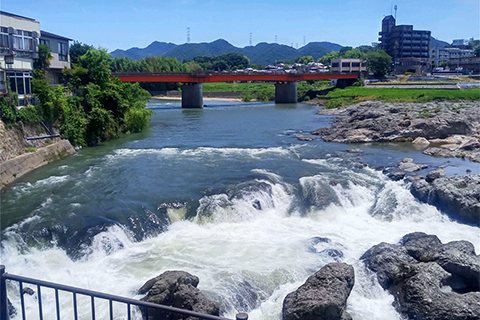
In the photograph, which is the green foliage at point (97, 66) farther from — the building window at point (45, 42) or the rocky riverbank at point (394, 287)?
the rocky riverbank at point (394, 287)

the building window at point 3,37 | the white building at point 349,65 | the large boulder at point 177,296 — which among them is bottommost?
the large boulder at point 177,296

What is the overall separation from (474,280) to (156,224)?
11300 mm

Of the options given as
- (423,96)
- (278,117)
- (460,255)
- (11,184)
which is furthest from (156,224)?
(423,96)

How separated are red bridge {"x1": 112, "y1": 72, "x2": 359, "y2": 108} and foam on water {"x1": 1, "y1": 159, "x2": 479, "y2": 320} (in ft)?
153

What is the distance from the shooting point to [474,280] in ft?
44.2

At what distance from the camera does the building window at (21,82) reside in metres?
27.7

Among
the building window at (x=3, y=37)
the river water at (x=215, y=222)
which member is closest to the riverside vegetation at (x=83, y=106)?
the building window at (x=3, y=37)

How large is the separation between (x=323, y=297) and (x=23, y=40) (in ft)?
88.1

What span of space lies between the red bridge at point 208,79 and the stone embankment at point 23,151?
119 feet

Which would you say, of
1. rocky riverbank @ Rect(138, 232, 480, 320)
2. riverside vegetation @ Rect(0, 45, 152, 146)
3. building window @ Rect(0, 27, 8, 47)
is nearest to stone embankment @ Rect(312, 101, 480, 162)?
riverside vegetation @ Rect(0, 45, 152, 146)

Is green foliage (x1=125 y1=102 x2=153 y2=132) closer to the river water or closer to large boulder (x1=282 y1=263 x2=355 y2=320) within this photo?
the river water

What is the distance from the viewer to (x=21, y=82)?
1123 inches

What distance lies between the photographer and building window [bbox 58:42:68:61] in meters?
40.5

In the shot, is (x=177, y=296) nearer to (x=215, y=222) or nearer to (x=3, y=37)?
(x=215, y=222)
